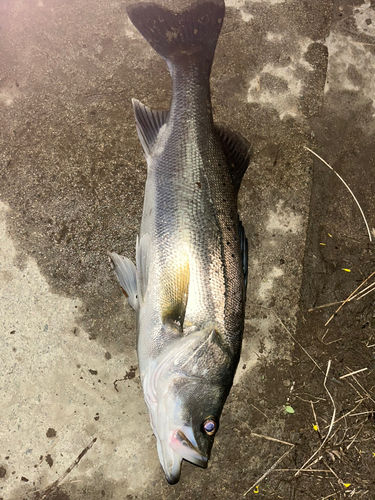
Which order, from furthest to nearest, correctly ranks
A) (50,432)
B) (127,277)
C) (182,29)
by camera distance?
(182,29) → (50,432) → (127,277)

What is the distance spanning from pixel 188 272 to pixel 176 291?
0.16 metres

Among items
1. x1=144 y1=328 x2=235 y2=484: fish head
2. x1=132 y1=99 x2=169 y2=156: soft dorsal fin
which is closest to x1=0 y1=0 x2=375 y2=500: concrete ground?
x1=132 y1=99 x2=169 y2=156: soft dorsal fin

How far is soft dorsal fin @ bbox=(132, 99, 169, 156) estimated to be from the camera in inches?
107

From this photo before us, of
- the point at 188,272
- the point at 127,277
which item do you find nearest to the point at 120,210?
the point at 127,277

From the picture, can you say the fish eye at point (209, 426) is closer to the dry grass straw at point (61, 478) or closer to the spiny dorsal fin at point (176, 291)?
the spiny dorsal fin at point (176, 291)

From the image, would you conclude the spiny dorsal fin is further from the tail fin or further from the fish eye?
the tail fin

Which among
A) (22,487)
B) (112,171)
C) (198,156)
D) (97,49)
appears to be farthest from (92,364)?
(97,49)

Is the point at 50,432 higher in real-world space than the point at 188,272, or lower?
lower

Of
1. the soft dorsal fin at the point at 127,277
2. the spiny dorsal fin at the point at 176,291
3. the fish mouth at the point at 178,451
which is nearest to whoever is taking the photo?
the fish mouth at the point at 178,451

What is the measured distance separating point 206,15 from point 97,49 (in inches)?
44.1

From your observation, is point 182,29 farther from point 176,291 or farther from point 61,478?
point 61,478

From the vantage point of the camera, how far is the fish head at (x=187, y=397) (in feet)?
7.09

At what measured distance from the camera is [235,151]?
2.74 meters

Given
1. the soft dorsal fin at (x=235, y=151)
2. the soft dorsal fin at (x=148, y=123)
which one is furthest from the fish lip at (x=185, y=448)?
the soft dorsal fin at (x=148, y=123)
